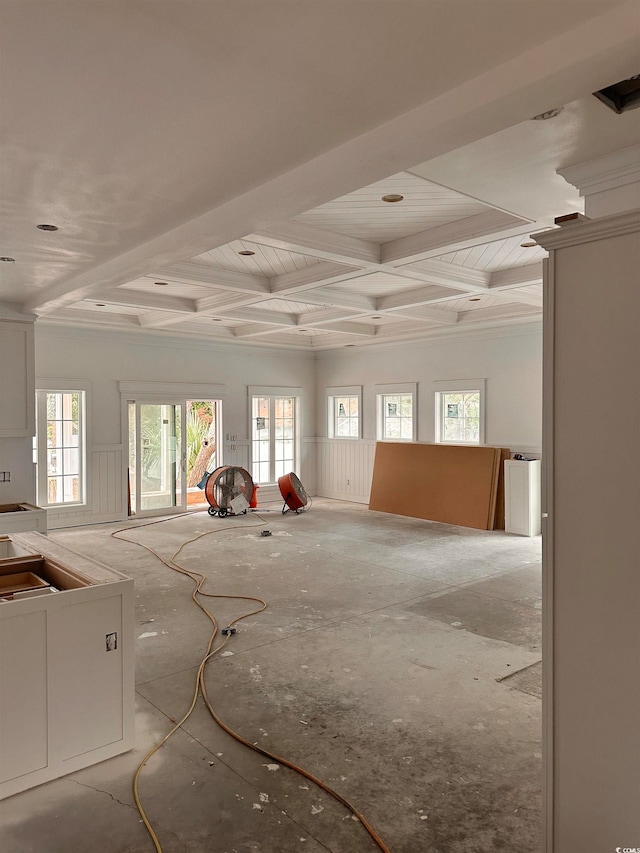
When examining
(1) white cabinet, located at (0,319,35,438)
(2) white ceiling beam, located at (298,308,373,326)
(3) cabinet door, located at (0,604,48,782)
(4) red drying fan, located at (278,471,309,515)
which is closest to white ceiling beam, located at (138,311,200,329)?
(2) white ceiling beam, located at (298,308,373,326)

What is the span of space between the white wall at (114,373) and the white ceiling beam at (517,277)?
524cm

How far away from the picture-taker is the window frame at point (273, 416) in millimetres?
10625

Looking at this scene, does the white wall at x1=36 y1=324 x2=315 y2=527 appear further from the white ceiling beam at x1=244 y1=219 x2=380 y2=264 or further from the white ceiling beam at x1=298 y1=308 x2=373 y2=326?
the white ceiling beam at x1=244 y1=219 x2=380 y2=264

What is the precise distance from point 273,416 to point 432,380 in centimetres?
308

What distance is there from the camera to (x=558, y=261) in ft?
5.79

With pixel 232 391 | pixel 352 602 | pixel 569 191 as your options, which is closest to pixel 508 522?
pixel 352 602

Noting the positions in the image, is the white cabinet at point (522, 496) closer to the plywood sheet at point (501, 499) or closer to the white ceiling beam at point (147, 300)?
the plywood sheet at point (501, 499)

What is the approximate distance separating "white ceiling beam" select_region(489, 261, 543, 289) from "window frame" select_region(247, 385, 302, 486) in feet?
17.6

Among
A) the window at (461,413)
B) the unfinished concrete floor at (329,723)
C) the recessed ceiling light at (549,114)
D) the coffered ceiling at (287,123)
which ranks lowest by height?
the unfinished concrete floor at (329,723)

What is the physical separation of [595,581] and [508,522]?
6853 mm

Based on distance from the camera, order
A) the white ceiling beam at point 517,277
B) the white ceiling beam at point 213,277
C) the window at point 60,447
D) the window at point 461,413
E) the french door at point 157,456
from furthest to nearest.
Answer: the french door at point 157,456 → the window at point 461,413 → the window at point 60,447 → the white ceiling beam at point 517,277 → the white ceiling beam at point 213,277

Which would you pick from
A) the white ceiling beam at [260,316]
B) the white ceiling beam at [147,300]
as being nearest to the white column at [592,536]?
the white ceiling beam at [147,300]

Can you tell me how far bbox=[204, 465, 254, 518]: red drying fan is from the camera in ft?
30.8

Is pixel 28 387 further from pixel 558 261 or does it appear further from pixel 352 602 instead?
pixel 558 261
